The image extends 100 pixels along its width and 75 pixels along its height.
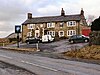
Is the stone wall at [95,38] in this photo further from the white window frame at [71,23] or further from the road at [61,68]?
the white window frame at [71,23]

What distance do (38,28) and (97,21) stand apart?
47.4m

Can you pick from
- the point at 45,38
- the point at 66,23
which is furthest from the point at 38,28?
the point at 45,38

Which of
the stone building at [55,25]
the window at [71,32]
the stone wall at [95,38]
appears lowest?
the stone wall at [95,38]

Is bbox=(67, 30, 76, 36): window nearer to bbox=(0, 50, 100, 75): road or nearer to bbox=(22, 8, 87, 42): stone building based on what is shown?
bbox=(22, 8, 87, 42): stone building

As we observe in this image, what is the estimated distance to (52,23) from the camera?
85.7 m

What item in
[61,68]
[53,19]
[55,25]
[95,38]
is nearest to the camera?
[61,68]

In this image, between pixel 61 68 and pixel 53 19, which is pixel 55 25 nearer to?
pixel 53 19

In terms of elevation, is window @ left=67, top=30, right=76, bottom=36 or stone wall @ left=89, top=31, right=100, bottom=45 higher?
window @ left=67, top=30, right=76, bottom=36

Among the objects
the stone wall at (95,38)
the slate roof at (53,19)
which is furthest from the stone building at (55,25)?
the stone wall at (95,38)

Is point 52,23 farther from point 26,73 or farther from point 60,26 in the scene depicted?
point 26,73

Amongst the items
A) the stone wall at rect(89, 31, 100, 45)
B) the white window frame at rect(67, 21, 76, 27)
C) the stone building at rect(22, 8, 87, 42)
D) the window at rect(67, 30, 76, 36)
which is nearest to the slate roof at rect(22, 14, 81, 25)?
the stone building at rect(22, 8, 87, 42)

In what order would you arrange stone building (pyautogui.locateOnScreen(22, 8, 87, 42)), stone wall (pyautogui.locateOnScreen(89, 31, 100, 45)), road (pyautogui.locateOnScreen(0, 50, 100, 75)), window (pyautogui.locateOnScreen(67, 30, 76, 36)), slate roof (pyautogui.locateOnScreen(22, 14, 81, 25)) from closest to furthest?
1. road (pyautogui.locateOnScreen(0, 50, 100, 75))
2. stone wall (pyautogui.locateOnScreen(89, 31, 100, 45))
3. window (pyautogui.locateOnScreen(67, 30, 76, 36))
4. stone building (pyautogui.locateOnScreen(22, 8, 87, 42))
5. slate roof (pyautogui.locateOnScreen(22, 14, 81, 25))

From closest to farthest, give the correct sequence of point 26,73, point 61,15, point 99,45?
point 26,73
point 99,45
point 61,15

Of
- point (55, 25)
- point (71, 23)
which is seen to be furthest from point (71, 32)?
point (55, 25)
